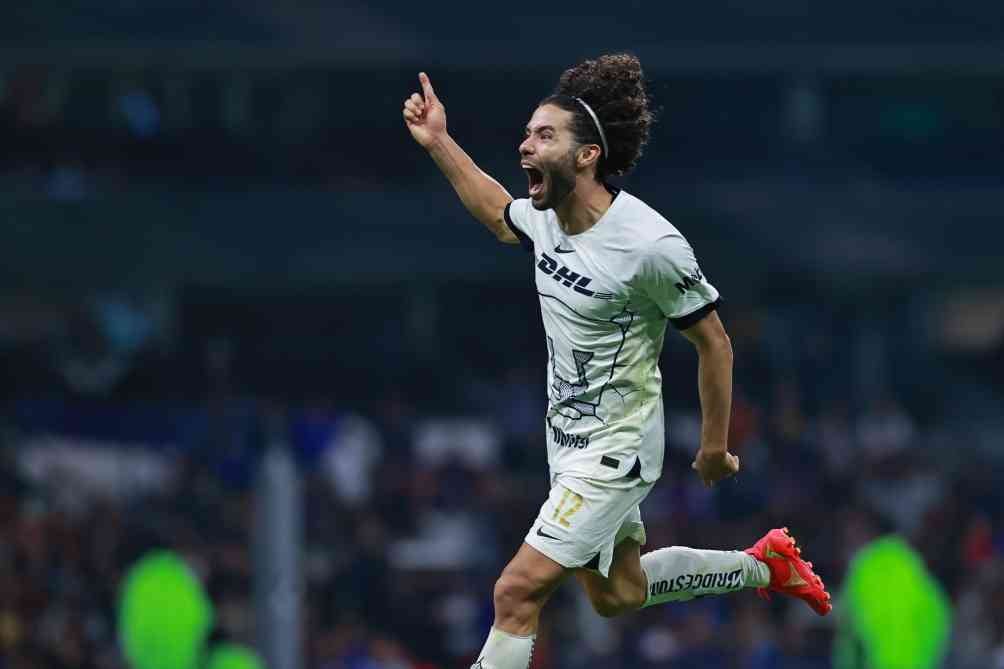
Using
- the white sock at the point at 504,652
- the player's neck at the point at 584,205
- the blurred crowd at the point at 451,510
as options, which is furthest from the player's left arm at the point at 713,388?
the blurred crowd at the point at 451,510

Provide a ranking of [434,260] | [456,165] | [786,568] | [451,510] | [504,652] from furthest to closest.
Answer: [434,260] → [451,510] → [786,568] → [456,165] → [504,652]

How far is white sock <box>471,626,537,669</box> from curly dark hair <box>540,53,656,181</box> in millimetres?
1589

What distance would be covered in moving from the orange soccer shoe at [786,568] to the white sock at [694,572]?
6 centimetres

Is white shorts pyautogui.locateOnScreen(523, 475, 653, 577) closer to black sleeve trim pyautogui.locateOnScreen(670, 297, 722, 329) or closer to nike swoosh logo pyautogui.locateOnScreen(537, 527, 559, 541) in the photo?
nike swoosh logo pyautogui.locateOnScreen(537, 527, 559, 541)

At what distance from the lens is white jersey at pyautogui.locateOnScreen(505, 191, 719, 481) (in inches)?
267

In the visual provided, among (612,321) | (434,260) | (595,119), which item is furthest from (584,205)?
(434,260)

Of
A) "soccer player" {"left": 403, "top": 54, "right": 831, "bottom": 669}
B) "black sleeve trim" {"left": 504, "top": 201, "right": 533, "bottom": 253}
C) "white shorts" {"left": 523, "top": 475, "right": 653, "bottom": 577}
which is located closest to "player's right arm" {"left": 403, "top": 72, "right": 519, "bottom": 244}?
"black sleeve trim" {"left": 504, "top": 201, "right": 533, "bottom": 253}

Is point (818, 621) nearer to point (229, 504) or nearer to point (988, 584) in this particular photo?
point (988, 584)

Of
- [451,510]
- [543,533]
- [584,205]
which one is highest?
[584,205]

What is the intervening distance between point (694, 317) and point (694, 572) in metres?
1.19

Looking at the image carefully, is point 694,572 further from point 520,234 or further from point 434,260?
point 434,260

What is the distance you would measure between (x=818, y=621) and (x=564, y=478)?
7.86 meters

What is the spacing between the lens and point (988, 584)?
47.6 ft

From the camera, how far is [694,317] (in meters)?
6.82
